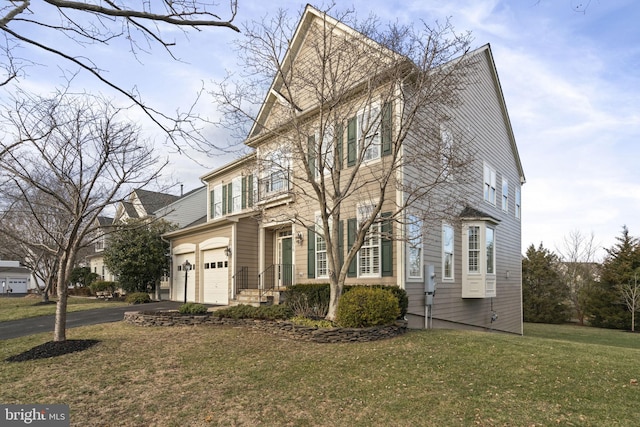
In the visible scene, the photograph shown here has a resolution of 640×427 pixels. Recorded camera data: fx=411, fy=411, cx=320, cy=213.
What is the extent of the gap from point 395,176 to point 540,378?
6.02m

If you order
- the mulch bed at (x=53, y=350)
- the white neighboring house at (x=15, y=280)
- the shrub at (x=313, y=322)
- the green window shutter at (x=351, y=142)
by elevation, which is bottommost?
the white neighboring house at (x=15, y=280)

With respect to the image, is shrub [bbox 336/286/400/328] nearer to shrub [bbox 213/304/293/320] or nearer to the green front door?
shrub [bbox 213/304/293/320]

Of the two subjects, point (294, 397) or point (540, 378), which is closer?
point (294, 397)

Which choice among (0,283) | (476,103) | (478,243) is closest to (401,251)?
(478,243)

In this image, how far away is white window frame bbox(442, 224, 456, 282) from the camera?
12719 millimetres

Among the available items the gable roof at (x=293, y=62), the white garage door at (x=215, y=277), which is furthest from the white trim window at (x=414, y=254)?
the white garage door at (x=215, y=277)

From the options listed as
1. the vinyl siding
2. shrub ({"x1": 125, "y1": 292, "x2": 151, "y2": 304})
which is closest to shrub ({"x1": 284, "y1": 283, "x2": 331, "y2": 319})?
the vinyl siding

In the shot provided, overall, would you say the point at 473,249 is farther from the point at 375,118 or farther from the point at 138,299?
the point at 138,299

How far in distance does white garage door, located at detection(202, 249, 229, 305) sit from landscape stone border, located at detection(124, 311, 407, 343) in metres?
4.85

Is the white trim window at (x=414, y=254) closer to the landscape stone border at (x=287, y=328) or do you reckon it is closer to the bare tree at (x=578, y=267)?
the landscape stone border at (x=287, y=328)

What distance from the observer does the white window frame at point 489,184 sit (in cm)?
1584

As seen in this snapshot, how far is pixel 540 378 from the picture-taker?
608 centimetres

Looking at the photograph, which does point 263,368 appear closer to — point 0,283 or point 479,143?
point 479,143

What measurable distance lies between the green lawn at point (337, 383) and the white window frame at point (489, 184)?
26.2 feet
